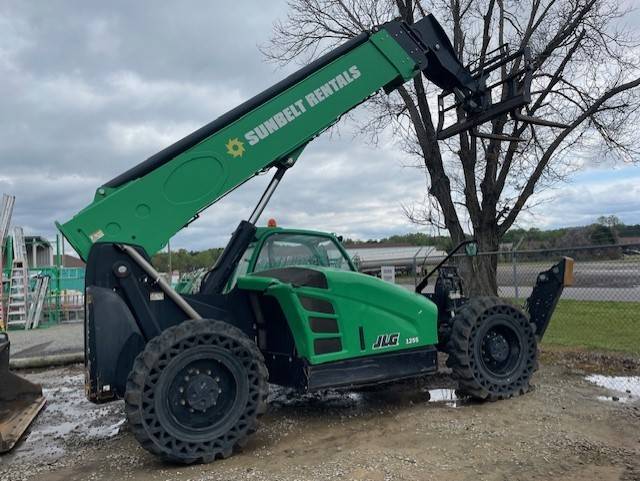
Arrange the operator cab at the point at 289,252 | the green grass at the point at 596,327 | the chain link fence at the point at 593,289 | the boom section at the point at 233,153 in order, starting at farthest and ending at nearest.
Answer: the green grass at the point at 596,327 < the chain link fence at the point at 593,289 < the operator cab at the point at 289,252 < the boom section at the point at 233,153

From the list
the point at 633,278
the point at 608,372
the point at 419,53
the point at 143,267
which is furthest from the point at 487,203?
the point at 143,267

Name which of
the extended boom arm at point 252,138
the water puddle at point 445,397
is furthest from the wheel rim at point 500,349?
the extended boom arm at point 252,138

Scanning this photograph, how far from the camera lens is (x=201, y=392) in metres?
4.72

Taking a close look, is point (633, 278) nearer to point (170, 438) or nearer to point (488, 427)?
point (488, 427)

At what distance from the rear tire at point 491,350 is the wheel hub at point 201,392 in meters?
2.85

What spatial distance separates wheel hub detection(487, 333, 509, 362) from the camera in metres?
6.55

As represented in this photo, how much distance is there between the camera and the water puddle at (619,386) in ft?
20.9

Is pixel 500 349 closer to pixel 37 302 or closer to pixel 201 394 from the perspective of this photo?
pixel 201 394

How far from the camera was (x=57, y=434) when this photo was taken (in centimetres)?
591

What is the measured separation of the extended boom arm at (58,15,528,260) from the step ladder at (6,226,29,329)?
15.1 metres

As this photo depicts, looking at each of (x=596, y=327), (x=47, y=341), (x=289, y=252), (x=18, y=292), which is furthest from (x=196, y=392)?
(x=18, y=292)

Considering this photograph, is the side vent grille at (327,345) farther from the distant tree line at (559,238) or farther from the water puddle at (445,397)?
the distant tree line at (559,238)

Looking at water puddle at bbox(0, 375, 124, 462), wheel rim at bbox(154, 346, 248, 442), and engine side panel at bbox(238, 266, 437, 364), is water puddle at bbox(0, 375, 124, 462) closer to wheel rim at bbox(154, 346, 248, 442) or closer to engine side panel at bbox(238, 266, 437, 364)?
wheel rim at bbox(154, 346, 248, 442)

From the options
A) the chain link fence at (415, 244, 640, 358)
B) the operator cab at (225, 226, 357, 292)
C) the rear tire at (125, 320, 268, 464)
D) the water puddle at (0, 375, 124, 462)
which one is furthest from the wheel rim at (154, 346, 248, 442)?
the chain link fence at (415, 244, 640, 358)
